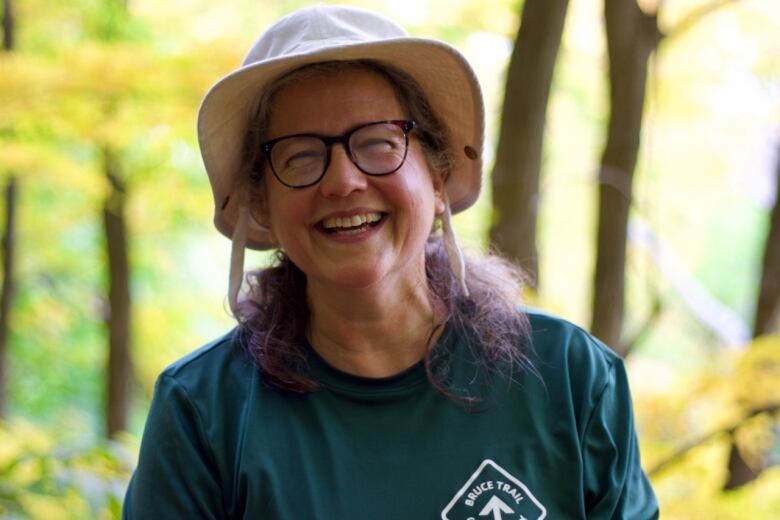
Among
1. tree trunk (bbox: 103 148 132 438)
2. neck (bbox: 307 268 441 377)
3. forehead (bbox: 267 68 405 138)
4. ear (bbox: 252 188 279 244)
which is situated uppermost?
forehead (bbox: 267 68 405 138)

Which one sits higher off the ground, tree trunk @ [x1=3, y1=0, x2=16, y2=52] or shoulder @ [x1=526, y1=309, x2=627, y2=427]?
tree trunk @ [x1=3, y1=0, x2=16, y2=52]

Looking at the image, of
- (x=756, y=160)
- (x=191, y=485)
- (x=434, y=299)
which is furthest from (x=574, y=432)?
(x=756, y=160)

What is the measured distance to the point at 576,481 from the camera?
161cm

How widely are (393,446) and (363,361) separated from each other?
17 centimetres

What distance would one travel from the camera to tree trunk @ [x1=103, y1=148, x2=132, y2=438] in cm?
593

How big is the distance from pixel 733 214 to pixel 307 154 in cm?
1302

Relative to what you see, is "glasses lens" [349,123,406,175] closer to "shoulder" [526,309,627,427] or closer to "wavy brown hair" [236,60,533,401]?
"wavy brown hair" [236,60,533,401]

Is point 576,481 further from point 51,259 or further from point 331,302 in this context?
point 51,259

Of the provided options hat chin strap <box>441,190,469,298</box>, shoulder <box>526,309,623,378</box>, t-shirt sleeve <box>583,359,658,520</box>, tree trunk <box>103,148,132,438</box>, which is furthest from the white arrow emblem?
tree trunk <box>103,148,132,438</box>

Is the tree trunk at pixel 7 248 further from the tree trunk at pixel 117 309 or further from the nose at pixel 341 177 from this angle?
the nose at pixel 341 177

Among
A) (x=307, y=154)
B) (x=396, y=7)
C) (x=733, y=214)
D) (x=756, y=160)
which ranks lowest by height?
(x=733, y=214)

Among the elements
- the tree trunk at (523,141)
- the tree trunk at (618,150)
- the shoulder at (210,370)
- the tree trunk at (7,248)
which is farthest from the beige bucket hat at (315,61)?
the tree trunk at (7,248)

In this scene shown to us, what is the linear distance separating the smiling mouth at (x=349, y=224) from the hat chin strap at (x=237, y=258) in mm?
239

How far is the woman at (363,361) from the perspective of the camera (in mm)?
1558
